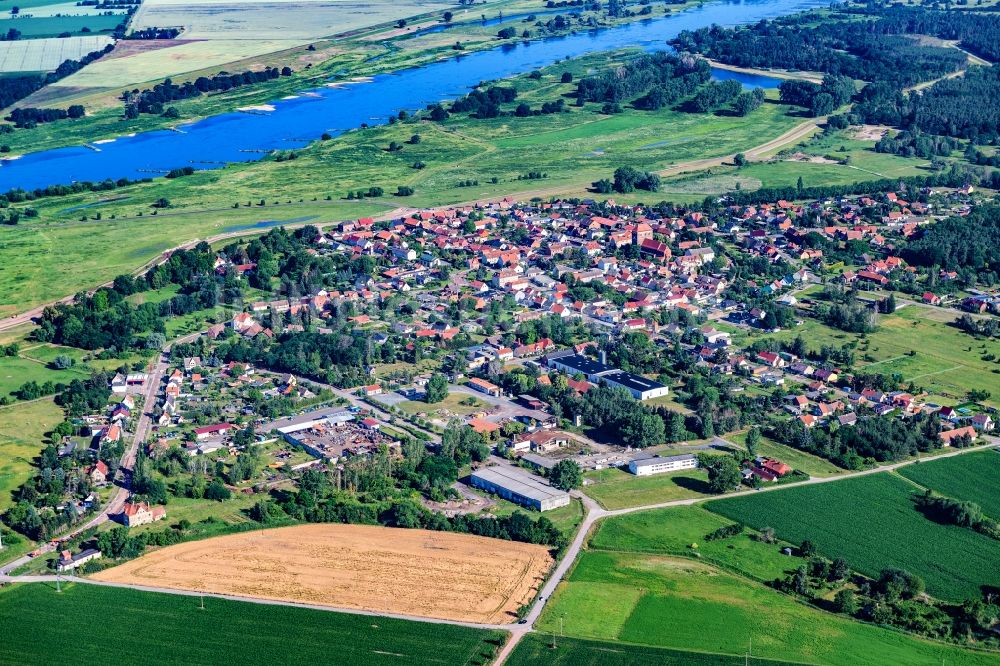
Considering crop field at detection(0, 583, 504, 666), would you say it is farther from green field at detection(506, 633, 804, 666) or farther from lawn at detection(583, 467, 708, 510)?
lawn at detection(583, 467, 708, 510)

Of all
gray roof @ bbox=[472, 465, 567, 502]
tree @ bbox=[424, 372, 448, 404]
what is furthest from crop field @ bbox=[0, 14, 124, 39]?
gray roof @ bbox=[472, 465, 567, 502]

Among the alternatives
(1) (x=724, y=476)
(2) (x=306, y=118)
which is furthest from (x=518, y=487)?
(2) (x=306, y=118)

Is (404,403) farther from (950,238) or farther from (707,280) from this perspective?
(950,238)

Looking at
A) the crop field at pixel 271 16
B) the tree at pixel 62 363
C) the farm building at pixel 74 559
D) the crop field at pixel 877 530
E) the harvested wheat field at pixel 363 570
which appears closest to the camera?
the harvested wheat field at pixel 363 570

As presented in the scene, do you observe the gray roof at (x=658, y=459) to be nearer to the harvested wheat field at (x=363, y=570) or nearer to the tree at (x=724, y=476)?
the tree at (x=724, y=476)

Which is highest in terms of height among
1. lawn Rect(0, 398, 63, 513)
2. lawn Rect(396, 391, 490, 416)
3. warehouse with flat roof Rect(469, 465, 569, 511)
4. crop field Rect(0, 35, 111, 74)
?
crop field Rect(0, 35, 111, 74)

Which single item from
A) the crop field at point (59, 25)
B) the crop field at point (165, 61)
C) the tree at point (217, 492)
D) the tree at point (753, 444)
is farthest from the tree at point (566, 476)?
the crop field at point (59, 25)
